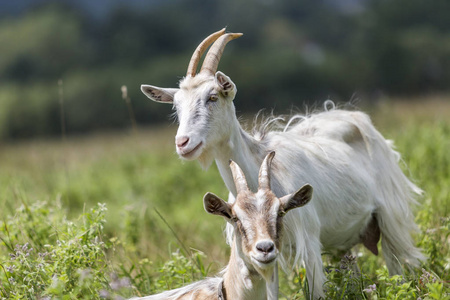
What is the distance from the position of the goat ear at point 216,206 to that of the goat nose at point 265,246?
16.0 inches

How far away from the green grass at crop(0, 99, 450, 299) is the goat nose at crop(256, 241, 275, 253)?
102 centimetres

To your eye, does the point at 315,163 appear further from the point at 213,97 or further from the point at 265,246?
the point at 265,246

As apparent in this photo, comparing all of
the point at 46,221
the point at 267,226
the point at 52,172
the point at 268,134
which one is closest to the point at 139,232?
the point at 46,221

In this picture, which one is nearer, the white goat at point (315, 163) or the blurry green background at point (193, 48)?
the white goat at point (315, 163)

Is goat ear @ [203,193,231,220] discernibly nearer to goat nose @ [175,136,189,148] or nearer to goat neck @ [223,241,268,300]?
goat neck @ [223,241,268,300]

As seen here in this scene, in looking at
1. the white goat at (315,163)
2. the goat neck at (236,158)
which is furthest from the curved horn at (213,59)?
the goat neck at (236,158)

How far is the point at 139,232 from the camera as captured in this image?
25.2ft

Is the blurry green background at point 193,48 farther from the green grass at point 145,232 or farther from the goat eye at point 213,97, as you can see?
the goat eye at point 213,97

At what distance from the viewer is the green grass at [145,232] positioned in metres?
4.97

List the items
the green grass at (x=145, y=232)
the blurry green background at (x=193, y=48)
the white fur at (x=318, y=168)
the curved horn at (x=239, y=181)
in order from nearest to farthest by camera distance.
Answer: the curved horn at (x=239, y=181) < the green grass at (x=145, y=232) < the white fur at (x=318, y=168) < the blurry green background at (x=193, y=48)

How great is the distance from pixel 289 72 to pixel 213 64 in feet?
98.4

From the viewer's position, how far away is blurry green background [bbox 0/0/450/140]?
104 ft

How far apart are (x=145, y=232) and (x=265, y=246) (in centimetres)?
400

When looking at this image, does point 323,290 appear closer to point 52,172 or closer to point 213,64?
point 213,64
